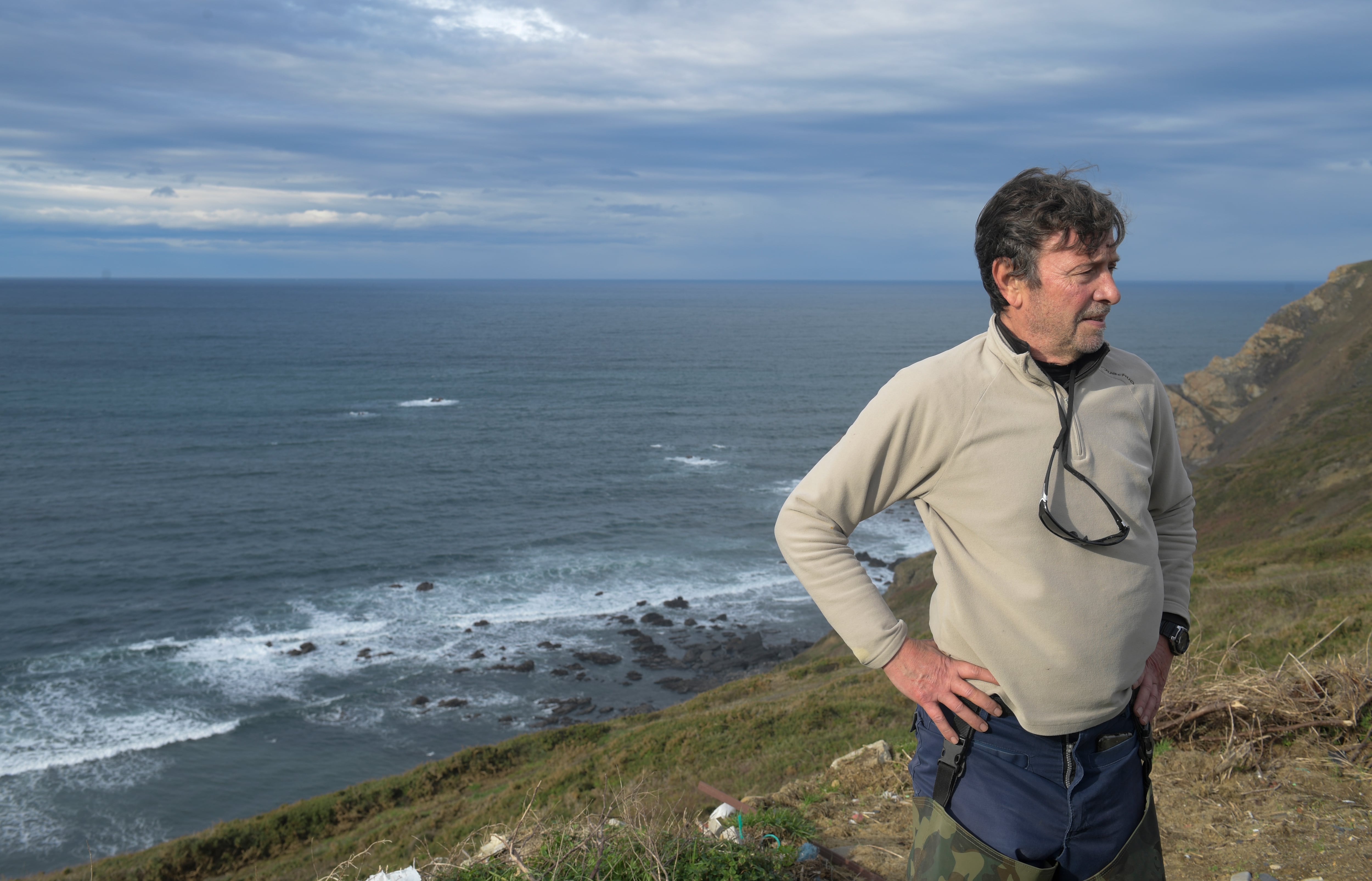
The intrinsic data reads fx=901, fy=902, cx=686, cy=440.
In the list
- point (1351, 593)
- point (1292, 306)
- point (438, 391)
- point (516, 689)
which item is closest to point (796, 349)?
point (438, 391)

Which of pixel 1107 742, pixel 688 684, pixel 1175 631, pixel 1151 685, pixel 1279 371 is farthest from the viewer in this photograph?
pixel 1279 371

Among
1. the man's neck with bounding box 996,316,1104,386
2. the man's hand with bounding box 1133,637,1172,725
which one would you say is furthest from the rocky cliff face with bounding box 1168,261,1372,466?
the man's neck with bounding box 996,316,1104,386

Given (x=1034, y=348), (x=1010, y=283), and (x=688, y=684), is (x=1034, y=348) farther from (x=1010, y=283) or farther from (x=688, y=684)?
(x=688, y=684)

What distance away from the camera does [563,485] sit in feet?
182

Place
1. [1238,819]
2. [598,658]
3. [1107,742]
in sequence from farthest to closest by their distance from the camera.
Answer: [598,658], [1238,819], [1107,742]

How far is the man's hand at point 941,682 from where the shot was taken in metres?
2.61

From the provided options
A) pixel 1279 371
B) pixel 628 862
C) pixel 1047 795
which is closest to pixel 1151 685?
pixel 1047 795

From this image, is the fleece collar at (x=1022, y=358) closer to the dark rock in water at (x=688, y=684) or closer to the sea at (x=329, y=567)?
the sea at (x=329, y=567)

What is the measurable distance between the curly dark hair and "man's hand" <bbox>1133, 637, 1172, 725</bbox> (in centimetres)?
123

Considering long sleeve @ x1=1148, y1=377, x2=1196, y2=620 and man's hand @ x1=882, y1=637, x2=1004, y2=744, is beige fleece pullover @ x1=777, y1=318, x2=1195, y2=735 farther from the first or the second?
long sleeve @ x1=1148, y1=377, x2=1196, y2=620

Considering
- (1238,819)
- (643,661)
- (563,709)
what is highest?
(1238,819)

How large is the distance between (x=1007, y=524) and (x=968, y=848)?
0.99m

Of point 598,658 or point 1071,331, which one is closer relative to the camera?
point 1071,331

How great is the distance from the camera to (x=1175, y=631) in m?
2.96
